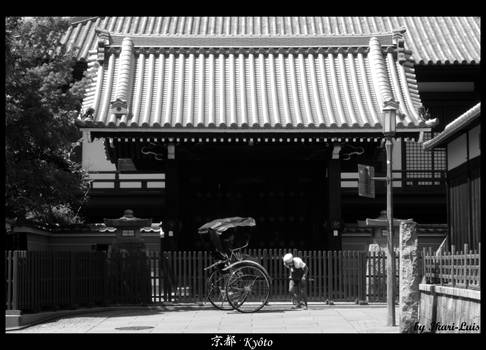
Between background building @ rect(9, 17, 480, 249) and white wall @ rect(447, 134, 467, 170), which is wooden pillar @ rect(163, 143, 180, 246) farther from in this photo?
white wall @ rect(447, 134, 467, 170)

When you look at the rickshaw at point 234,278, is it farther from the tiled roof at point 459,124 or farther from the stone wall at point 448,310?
the tiled roof at point 459,124

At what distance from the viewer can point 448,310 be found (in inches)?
503

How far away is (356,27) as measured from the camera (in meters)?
31.2

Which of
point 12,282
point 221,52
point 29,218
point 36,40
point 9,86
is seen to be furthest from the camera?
point 221,52

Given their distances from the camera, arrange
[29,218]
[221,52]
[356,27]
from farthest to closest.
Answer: [356,27] < [221,52] < [29,218]

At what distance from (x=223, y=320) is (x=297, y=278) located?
2955mm

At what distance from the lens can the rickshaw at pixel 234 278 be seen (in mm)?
16531

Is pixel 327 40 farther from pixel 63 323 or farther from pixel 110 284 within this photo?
pixel 63 323

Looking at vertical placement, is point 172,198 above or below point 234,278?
above

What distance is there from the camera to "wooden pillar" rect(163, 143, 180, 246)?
19938 mm

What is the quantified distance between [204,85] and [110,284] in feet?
19.2

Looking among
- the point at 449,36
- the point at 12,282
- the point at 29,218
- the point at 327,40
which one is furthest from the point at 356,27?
the point at 12,282

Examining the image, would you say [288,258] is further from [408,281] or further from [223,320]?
[408,281]

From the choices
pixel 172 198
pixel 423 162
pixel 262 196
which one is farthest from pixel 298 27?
pixel 172 198
